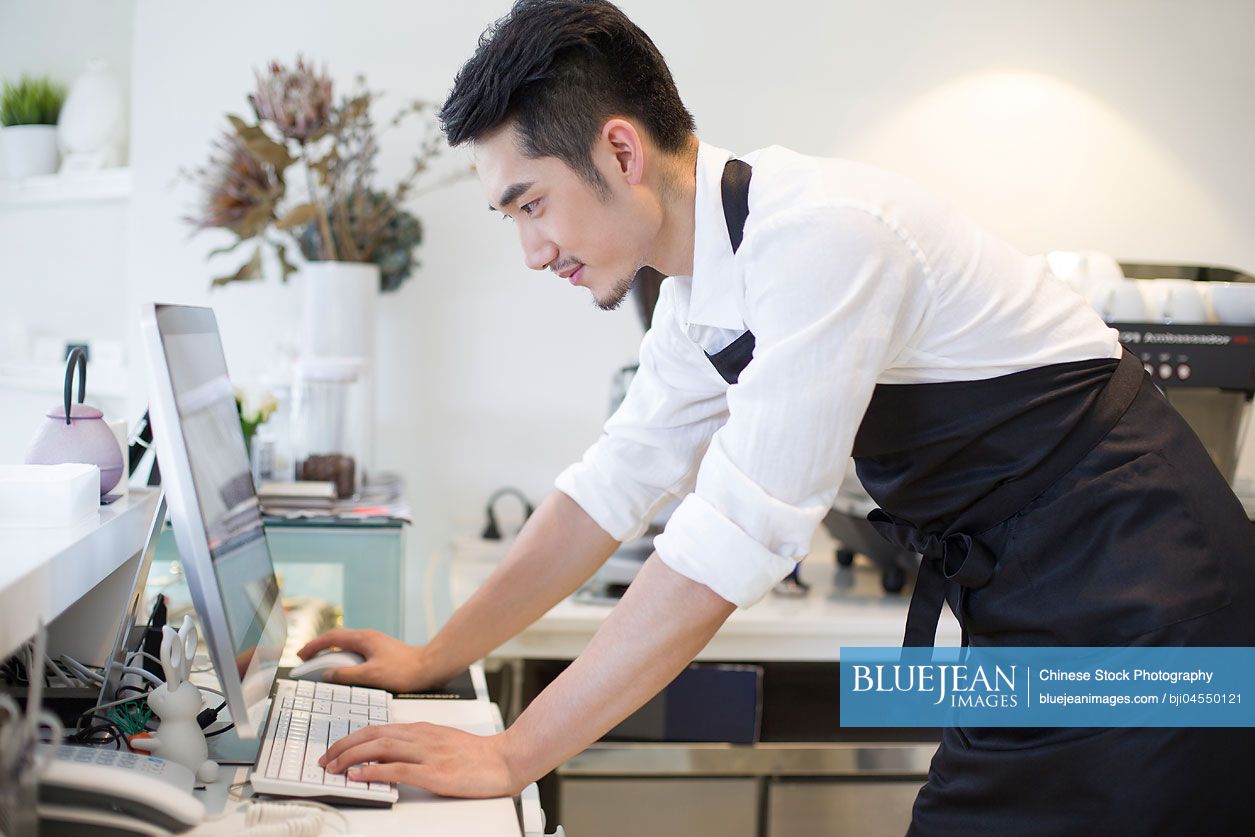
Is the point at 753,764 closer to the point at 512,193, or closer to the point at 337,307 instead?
the point at 337,307

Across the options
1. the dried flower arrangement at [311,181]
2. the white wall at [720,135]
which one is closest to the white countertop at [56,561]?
the dried flower arrangement at [311,181]

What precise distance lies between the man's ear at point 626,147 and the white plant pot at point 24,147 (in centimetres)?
169

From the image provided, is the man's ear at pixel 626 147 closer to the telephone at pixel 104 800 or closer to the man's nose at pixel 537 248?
the man's nose at pixel 537 248

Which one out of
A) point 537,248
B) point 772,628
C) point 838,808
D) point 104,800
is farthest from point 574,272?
point 838,808

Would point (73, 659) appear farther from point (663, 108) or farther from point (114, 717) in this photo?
point (663, 108)

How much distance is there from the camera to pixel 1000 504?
3.57 feet

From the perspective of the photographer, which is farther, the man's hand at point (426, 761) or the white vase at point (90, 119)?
the white vase at point (90, 119)

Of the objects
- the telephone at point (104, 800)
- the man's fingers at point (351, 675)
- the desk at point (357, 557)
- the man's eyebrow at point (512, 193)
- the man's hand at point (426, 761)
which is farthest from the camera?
the desk at point (357, 557)

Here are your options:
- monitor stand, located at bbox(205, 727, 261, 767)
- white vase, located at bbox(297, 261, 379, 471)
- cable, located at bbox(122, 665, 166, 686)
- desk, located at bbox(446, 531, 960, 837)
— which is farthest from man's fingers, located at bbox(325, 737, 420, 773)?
white vase, located at bbox(297, 261, 379, 471)

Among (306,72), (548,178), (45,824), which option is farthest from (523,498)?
(45,824)

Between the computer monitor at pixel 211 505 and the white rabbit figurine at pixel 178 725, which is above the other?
the computer monitor at pixel 211 505

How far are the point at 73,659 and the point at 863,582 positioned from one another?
5.19 feet

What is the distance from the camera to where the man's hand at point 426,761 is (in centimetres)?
Answer: 96

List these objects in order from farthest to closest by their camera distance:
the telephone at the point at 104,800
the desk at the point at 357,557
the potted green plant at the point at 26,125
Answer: the potted green plant at the point at 26,125
the desk at the point at 357,557
the telephone at the point at 104,800
